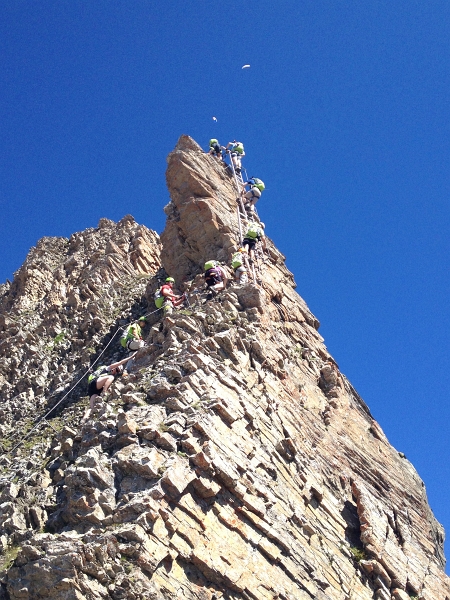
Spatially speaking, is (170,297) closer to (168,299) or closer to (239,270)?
(168,299)

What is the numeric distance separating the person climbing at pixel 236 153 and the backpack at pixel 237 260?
13484mm

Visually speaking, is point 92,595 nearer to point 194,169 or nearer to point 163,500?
point 163,500

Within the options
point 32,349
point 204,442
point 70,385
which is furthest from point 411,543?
point 32,349

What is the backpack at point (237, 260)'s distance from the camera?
→ 29.7m

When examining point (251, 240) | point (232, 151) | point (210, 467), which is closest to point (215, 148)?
point (232, 151)

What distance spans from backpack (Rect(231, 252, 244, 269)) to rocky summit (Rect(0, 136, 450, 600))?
4.80 feet

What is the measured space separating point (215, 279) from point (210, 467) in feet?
→ 40.3

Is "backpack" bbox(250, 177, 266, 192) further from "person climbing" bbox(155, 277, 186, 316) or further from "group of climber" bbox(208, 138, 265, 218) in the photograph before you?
"person climbing" bbox(155, 277, 186, 316)

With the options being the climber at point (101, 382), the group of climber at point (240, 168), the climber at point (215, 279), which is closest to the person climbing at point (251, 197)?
the group of climber at point (240, 168)

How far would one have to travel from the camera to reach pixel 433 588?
22.8m

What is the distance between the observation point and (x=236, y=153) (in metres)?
44.1

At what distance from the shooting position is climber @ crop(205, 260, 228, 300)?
28.1m

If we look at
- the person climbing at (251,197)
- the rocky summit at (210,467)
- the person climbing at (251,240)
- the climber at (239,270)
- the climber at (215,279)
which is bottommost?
the rocky summit at (210,467)

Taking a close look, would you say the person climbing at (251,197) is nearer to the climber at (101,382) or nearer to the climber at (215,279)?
the climber at (215,279)
